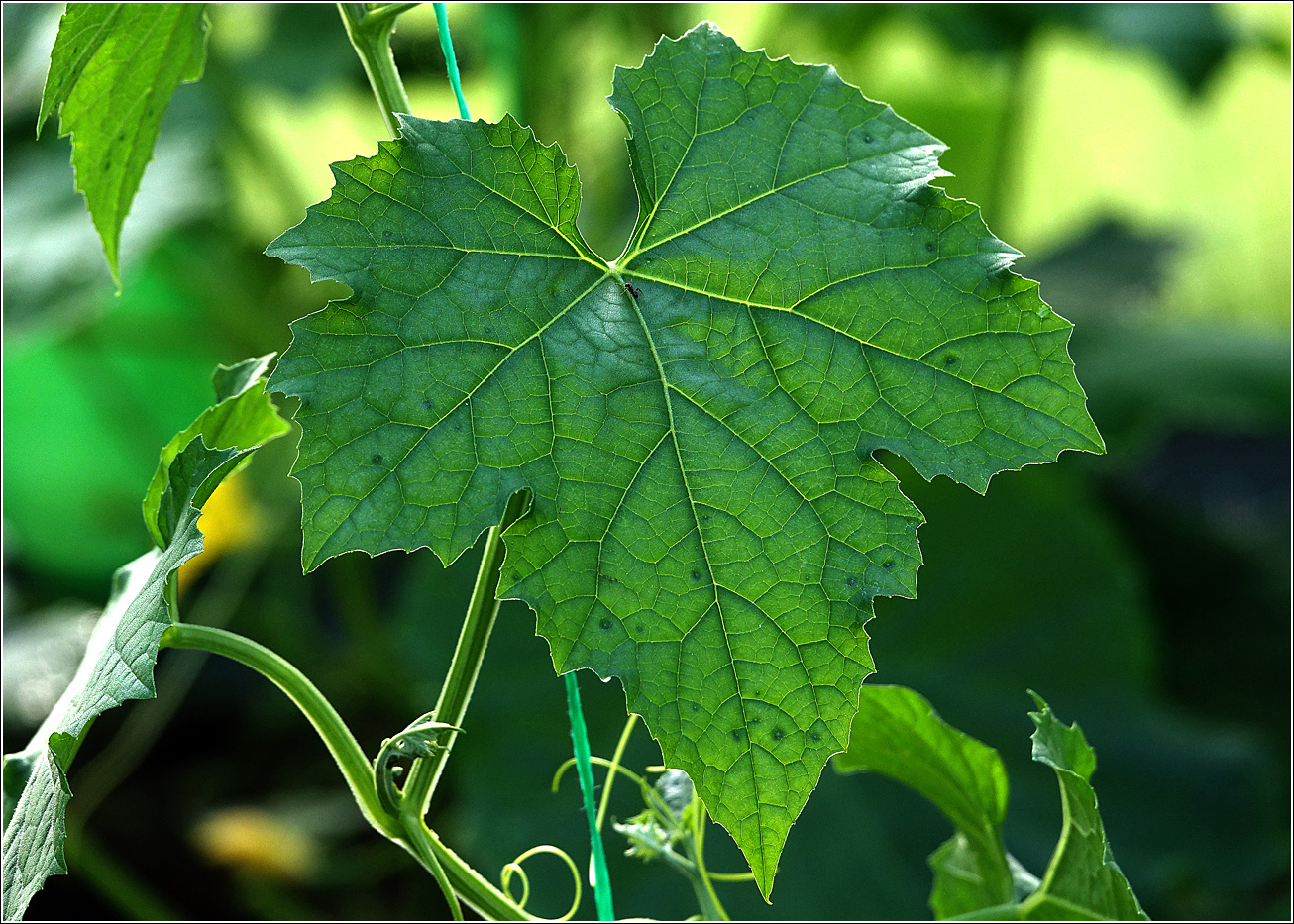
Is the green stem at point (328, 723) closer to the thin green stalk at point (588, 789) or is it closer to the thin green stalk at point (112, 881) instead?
the thin green stalk at point (588, 789)

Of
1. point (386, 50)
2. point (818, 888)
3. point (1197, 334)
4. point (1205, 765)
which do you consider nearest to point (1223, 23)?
point (1197, 334)

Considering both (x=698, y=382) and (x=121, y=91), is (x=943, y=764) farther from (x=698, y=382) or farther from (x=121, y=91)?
(x=121, y=91)

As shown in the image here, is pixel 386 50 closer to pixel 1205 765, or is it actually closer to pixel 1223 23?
pixel 1205 765

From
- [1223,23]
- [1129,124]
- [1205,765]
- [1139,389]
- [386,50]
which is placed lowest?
[1205,765]

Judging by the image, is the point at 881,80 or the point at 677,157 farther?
the point at 881,80

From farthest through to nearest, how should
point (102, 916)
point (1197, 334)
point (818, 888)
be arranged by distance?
point (1197, 334)
point (102, 916)
point (818, 888)

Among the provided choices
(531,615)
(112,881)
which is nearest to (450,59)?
(531,615)
